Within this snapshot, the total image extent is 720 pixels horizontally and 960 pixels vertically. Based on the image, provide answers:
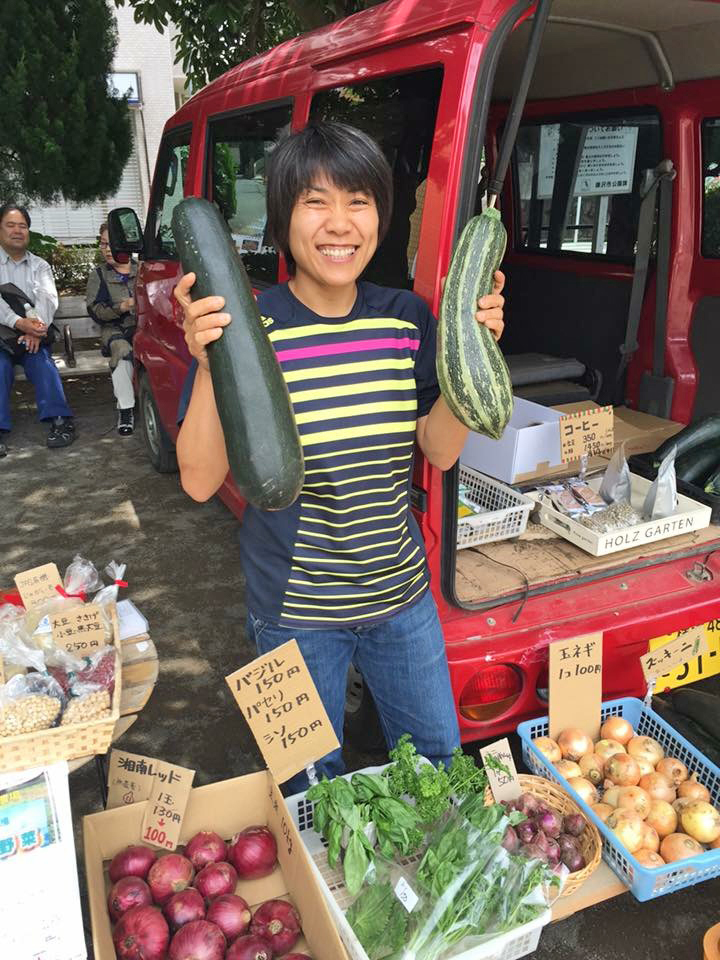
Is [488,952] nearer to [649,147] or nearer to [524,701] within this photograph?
[524,701]

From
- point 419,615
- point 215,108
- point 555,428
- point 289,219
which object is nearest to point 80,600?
point 419,615

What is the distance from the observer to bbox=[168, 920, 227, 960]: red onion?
5.60ft

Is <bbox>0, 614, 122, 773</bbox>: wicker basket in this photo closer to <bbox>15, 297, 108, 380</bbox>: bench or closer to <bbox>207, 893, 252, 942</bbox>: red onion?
<bbox>207, 893, 252, 942</bbox>: red onion

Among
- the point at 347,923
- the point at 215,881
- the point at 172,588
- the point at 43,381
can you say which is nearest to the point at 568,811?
the point at 347,923

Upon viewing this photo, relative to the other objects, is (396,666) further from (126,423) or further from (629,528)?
(126,423)

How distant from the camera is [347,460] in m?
1.77

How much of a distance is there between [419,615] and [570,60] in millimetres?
2757

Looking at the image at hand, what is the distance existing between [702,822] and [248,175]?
120 inches

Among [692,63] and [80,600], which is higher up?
[692,63]

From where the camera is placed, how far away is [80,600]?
2525 mm

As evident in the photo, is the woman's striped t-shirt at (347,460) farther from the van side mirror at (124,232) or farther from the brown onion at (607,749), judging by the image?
the van side mirror at (124,232)

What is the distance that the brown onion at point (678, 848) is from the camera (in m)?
2.10

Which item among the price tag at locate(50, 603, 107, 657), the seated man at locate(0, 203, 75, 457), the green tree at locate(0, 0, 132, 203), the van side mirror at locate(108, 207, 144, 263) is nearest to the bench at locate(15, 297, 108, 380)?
the green tree at locate(0, 0, 132, 203)

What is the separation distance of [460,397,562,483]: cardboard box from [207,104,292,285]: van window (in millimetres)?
1124
